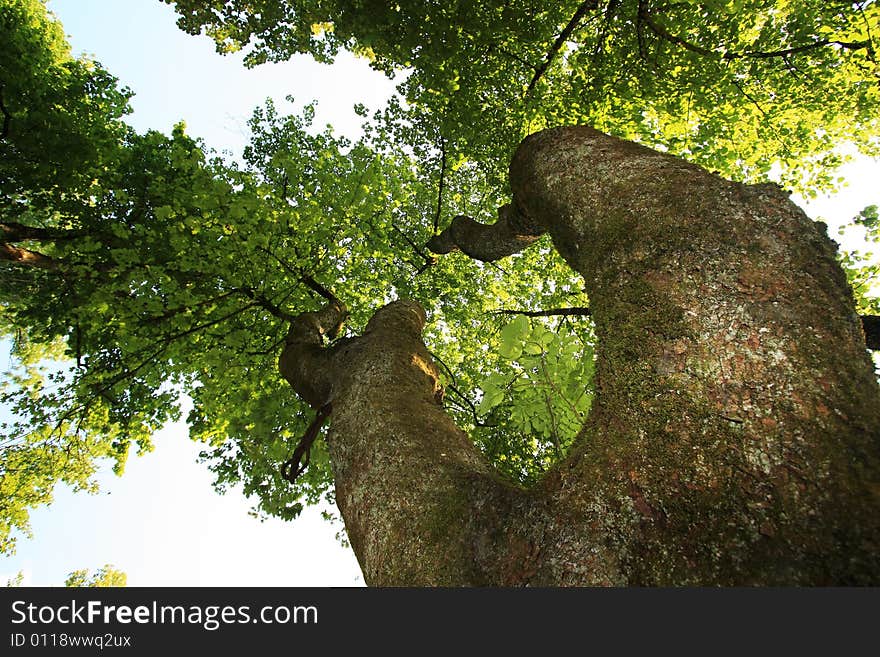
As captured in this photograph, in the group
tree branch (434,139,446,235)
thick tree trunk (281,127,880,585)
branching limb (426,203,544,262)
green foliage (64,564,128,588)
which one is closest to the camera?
thick tree trunk (281,127,880,585)

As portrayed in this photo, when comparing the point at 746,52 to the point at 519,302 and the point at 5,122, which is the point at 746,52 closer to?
the point at 519,302

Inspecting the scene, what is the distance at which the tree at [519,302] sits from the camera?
4.55ft

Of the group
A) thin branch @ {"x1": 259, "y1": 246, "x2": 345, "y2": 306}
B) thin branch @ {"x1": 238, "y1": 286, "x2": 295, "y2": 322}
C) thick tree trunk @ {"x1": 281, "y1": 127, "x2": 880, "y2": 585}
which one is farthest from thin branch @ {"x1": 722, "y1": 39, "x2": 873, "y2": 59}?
thin branch @ {"x1": 238, "y1": 286, "x2": 295, "y2": 322}

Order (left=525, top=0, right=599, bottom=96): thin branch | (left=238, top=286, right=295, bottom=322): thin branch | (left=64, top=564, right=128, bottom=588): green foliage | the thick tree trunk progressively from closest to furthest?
the thick tree trunk
(left=525, top=0, right=599, bottom=96): thin branch
(left=238, top=286, right=295, bottom=322): thin branch
(left=64, top=564, right=128, bottom=588): green foliage

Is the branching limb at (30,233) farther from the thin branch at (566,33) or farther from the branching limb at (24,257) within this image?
the thin branch at (566,33)

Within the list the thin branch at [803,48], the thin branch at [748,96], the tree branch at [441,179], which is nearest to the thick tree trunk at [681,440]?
the thin branch at [803,48]

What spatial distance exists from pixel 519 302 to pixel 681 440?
8.71m

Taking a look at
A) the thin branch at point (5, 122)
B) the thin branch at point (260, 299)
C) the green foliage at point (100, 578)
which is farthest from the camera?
the green foliage at point (100, 578)

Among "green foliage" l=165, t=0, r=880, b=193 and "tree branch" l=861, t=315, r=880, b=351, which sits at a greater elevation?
"green foliage" l=165, t=0, r=880, b=193

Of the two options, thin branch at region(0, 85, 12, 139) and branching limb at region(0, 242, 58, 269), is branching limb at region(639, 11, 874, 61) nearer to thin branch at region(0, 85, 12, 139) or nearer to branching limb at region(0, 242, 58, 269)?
thin branch at region(0, 85, 12, 139)

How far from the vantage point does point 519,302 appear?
1003 centimetres

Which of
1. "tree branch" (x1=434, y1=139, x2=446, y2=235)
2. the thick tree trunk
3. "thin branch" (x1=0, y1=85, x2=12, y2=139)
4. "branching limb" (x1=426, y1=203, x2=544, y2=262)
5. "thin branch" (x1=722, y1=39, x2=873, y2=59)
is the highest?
"thin branch" (x1=0, y1=85, x2=12, y2=139)

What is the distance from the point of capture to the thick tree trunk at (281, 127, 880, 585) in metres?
1.21

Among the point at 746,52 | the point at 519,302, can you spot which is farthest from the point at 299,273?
the point at 746,52
